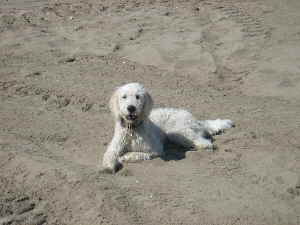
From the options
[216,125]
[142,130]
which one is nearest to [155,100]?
[216,125]

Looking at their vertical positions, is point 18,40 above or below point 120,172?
below

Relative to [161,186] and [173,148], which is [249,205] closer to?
[161,186]

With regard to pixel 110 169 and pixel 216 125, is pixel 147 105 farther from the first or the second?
pixel 216 125

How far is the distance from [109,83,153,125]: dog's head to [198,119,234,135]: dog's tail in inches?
50.9

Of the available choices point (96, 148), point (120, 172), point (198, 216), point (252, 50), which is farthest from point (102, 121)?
point (252, 50)

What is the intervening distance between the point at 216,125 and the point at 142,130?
1.32 meters

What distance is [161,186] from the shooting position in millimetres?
5914

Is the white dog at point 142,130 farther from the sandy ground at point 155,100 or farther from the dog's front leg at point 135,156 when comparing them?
the sandy ground at point 155,100

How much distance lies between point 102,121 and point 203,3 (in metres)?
6.64

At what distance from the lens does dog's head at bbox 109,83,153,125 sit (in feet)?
20.4

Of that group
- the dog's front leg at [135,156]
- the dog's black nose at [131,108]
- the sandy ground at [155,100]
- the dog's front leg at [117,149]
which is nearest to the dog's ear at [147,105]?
the dog's black nose at [131,108]

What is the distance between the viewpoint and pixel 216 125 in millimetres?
7457

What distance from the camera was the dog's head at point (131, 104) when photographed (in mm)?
6219

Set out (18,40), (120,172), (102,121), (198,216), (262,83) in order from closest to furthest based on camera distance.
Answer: (198,216) → (120,172) → (102,121) → (262,83) → (18,40)
